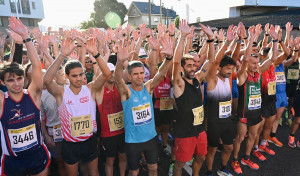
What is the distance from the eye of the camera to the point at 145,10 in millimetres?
55938

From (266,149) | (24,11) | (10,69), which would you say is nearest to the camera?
(10,69)

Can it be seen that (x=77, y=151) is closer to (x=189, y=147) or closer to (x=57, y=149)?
(x=57, y=149)

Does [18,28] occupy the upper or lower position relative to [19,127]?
upper

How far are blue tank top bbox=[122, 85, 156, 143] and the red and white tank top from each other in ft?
1.85

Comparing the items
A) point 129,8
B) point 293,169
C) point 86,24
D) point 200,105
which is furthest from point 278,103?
point 129,8

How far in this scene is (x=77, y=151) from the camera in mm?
2893

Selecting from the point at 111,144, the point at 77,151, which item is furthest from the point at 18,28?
the point at 111,144

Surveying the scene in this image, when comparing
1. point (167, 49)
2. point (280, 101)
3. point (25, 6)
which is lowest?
point (280, 101)

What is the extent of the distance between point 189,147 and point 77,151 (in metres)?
1.75

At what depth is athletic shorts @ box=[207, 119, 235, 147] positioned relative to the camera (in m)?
3.55

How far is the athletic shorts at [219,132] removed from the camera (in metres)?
3.55

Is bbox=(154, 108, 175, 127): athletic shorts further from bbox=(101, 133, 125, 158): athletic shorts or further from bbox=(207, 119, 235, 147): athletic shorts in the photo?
bbox=(101, 133, 125, 158): athletic shorts

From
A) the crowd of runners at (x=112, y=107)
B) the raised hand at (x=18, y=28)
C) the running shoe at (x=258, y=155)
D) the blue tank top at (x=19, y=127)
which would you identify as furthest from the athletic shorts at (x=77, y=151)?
the running shoe at (x=258, y=155)

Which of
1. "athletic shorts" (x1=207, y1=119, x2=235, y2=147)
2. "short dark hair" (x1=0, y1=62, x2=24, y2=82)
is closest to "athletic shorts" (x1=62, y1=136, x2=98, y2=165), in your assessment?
"short dark hair" (x1=0, y1=62, x2=24, y2=82)
